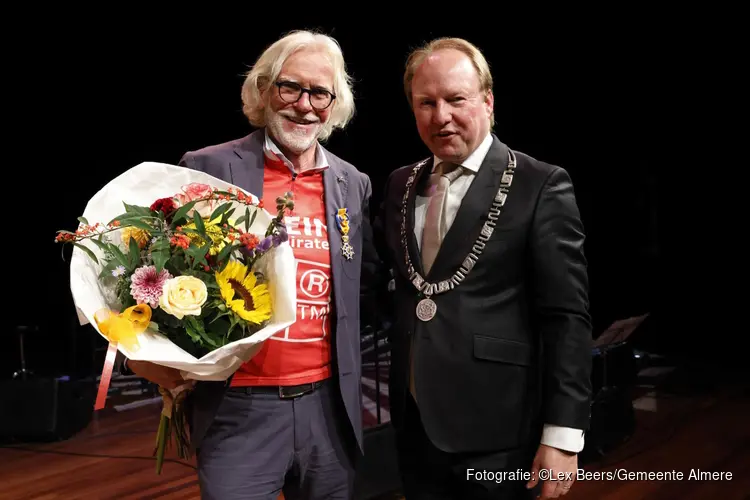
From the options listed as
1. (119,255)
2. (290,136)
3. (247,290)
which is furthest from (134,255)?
(290,136)

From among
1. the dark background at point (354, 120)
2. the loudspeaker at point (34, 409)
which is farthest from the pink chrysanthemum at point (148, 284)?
the dark background at point (354, 120)

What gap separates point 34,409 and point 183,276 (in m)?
3.52

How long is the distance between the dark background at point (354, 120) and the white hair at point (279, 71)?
148 inches

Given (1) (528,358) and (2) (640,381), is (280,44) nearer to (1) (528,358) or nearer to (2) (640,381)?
(1) (528,358)

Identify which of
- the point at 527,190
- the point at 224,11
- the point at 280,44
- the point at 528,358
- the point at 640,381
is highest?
the point at 224,11

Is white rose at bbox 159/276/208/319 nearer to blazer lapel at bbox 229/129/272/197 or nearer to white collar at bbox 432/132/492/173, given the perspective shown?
blazer lapel at bbox 229/129/272/197

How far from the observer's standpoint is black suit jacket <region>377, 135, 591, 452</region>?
163 cm

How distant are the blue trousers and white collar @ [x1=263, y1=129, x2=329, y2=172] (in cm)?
59

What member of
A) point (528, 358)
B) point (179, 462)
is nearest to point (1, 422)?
point (179, 462)

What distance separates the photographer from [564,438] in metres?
1.60

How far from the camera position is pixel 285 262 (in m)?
1.61

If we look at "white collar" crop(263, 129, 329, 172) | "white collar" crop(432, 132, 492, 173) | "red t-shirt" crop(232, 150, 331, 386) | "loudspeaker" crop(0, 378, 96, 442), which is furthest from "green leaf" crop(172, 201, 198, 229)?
"loudspeaker" crop(0, 378, 96, 442)

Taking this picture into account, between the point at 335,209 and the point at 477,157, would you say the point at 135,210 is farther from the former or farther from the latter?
the point at 477,157

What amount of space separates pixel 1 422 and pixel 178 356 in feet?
11.7
